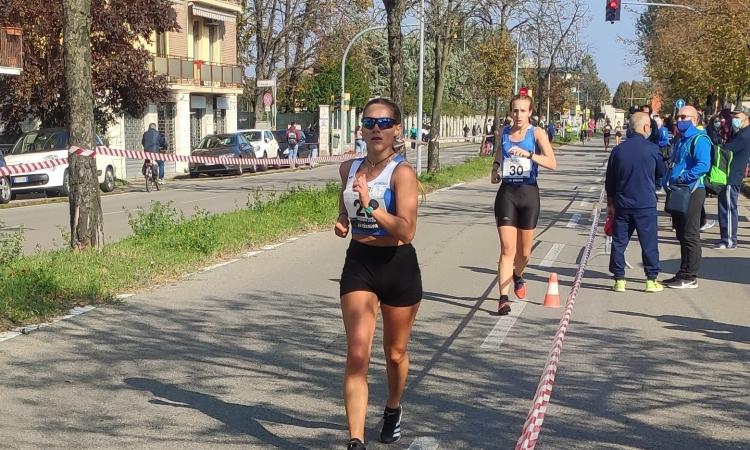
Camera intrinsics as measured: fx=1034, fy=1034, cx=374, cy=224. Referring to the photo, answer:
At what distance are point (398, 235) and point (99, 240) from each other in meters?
7.12

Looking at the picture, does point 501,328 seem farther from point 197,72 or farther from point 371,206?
point 197,72

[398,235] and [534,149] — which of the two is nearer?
[398,235]

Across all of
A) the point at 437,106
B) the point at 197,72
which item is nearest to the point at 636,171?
the point at 437,106

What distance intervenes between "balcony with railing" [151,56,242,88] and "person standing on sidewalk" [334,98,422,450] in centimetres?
→ 3508

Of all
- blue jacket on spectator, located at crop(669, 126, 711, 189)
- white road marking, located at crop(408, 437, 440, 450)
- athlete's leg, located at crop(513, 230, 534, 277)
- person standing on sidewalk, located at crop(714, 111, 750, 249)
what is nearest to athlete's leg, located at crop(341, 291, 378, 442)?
white road marking, located at crop(408, 437, 440, 450)

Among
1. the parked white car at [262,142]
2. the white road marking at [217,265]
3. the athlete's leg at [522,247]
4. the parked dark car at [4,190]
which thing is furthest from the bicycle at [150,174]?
the athlete's leg at [522,247]

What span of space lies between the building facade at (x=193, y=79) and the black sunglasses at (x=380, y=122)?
3326 centimetres

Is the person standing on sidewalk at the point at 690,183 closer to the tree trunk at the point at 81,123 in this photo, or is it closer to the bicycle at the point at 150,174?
the tree trunk at the point at 81,123

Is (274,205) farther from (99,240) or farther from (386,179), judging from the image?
(386,179)

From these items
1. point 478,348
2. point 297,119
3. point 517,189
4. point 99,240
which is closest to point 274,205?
point 99,240

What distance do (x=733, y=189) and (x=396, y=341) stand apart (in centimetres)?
1089

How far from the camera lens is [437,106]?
106 feet

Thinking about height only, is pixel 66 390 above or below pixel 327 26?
below

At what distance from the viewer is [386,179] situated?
5137 millimetres
